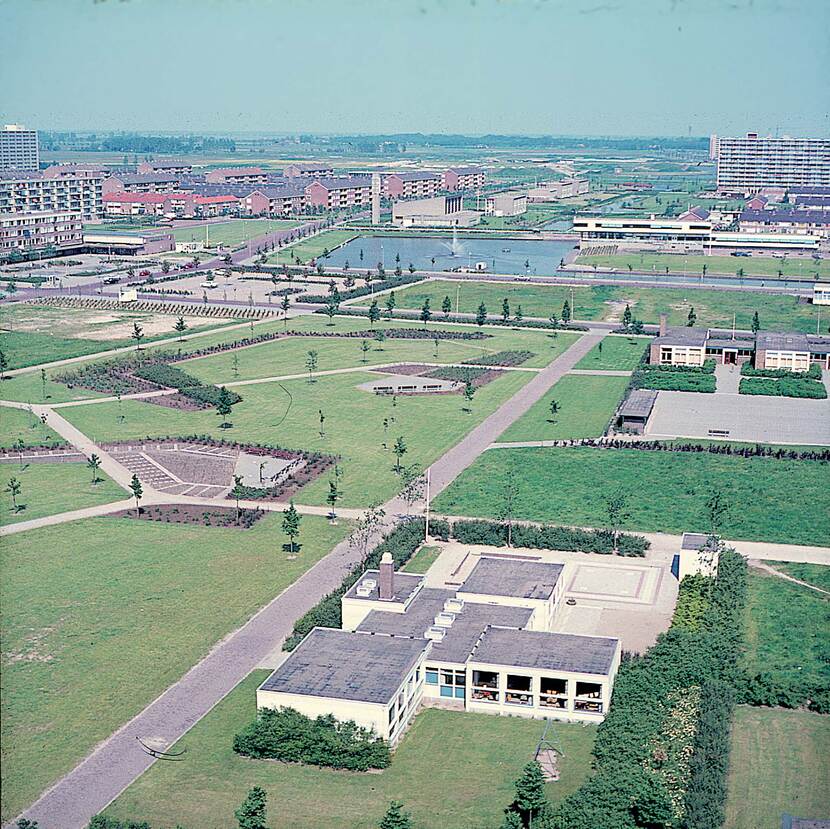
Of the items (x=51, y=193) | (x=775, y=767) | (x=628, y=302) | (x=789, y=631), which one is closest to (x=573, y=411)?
(x=789, y=631)

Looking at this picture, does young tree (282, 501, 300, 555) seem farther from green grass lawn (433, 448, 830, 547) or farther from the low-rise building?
the low-rise building

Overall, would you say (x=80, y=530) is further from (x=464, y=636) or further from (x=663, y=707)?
(x=663, y=707)

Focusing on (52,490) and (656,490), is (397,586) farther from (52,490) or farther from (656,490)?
(52,490)

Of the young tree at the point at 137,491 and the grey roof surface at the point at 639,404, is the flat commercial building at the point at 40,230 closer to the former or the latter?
the grey roof surface at the point at 639,404

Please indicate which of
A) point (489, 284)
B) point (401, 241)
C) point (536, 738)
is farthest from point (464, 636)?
point (401, 241)

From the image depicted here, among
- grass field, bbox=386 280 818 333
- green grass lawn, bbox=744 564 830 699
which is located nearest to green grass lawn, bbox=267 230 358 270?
grass field, bbox=386 280 818 333
